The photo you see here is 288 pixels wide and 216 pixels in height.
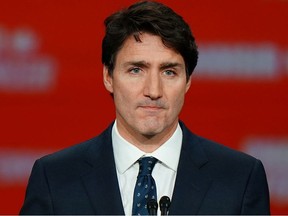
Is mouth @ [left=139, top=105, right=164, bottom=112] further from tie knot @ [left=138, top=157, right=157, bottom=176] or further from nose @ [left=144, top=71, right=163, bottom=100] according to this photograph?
tie knot @ [left=138, top=157, right=157, bottom=176]

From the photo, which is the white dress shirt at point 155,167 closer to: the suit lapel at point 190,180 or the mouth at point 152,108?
the suit lapel at point 190,180

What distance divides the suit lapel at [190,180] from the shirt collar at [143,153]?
0.02 meters

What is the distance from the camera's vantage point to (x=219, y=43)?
272 centimetres

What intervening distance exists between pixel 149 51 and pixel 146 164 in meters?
0.29

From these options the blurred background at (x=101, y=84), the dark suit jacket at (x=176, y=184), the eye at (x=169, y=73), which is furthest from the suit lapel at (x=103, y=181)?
the blurred background at (x=101, y=84)

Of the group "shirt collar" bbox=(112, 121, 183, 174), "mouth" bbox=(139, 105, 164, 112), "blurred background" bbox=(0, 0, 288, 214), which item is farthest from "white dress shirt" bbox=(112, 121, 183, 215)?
"blurred background" bbox=(0, 0, 288, 214)

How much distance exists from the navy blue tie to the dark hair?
0.88 feet

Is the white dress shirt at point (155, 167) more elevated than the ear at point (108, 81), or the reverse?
the ear at point (108, 81)

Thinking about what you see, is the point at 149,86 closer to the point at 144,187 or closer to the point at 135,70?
the point at 135,70

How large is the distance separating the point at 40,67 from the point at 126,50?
75cm

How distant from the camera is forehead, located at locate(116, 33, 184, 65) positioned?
194 centimetres

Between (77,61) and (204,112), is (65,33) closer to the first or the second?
(77,61)

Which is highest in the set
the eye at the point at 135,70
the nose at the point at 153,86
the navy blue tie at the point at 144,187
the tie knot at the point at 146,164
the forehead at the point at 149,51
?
the forehead at the point at 149,51

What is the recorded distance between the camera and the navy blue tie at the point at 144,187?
1.89 meters
